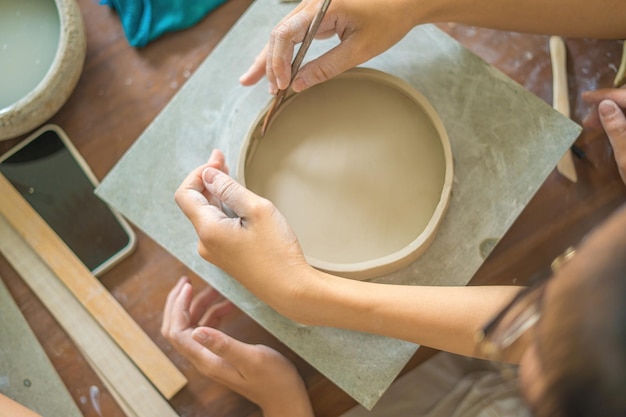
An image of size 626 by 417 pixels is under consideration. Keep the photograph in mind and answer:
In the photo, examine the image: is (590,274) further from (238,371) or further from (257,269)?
(238,371)

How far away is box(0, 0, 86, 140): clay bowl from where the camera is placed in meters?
0.87

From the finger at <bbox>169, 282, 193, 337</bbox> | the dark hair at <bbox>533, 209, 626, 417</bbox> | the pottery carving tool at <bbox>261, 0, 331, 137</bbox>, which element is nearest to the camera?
the dark hair at <bbox>533, 209, 626, 417</bbox>

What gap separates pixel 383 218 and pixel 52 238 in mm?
584

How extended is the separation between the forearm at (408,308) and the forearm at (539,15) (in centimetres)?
40

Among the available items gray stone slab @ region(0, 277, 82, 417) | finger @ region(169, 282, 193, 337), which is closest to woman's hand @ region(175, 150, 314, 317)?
finger @ region(169, 282, 193, 337)

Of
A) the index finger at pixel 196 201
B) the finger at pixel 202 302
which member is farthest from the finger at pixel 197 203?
the finger at pixel 202 302

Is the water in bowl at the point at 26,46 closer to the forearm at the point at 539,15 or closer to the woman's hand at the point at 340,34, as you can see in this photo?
the woman's hand at the point at 340,34

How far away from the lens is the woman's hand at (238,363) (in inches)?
32.3

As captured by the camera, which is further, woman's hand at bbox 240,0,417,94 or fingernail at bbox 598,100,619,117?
fingernail at bbox 598,100,619,117

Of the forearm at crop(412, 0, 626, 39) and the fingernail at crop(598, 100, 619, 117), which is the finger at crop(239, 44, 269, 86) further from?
the fingernail at crop(598, 100, 619, 117)

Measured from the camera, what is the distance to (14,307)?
93 cm

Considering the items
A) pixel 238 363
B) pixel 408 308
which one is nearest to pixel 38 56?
pixel 238 363

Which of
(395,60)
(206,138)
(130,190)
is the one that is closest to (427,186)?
(395,60)

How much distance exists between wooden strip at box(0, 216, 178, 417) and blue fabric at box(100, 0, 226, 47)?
0.42m
